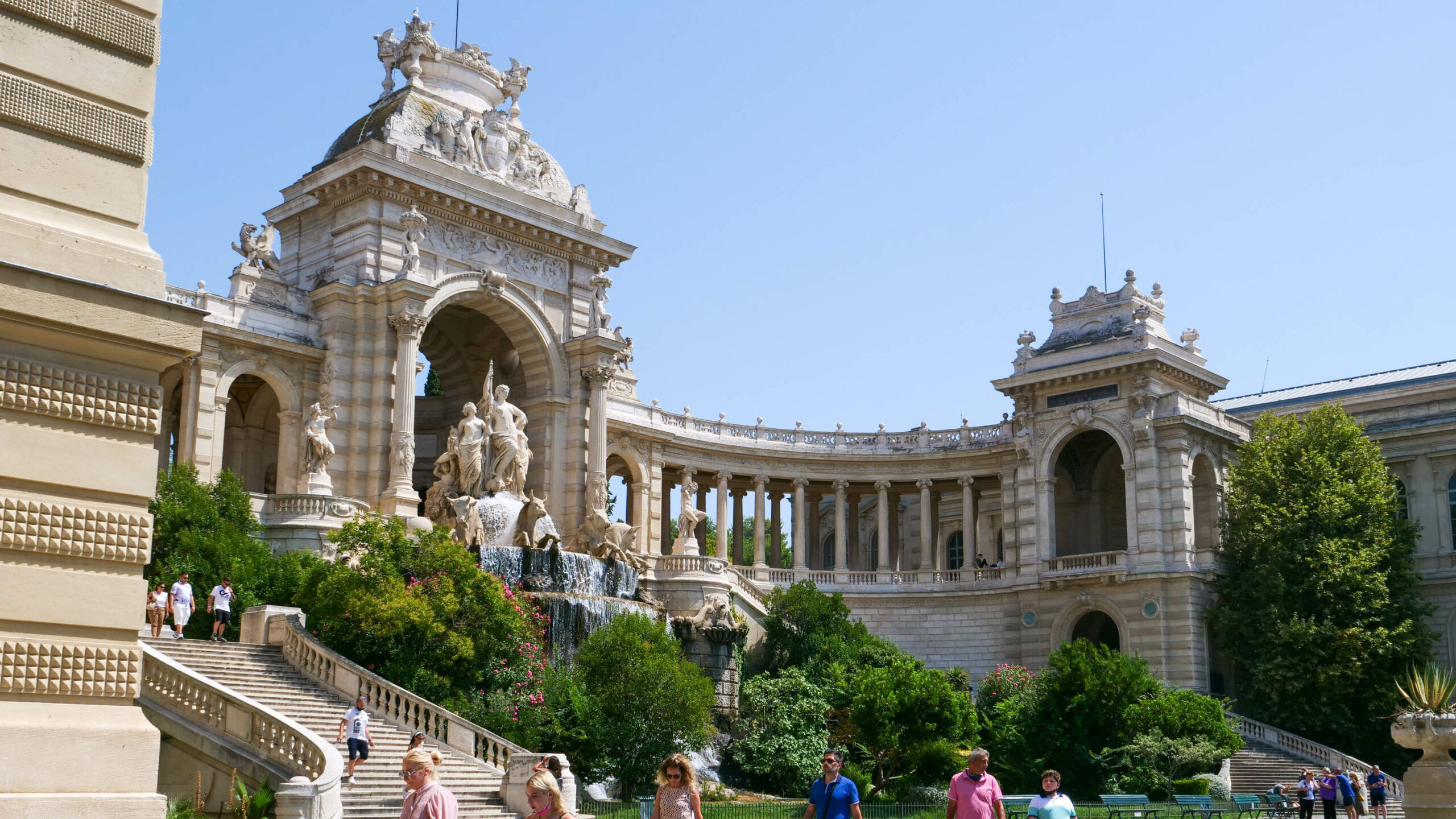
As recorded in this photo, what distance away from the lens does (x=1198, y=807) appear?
118ft

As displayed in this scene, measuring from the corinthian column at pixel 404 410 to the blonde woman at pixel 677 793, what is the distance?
104 feet

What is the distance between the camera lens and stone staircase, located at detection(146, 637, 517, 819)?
23.9 meters

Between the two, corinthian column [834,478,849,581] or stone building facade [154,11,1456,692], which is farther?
corinthian column [834,478,849,581]

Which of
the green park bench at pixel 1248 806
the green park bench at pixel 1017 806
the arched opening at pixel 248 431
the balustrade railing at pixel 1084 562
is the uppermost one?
the arched opening at pixel 248 431

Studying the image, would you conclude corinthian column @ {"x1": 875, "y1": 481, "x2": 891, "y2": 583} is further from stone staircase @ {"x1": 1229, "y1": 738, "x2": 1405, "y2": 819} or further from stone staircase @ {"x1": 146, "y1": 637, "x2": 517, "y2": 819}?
stone staircase @ {"x1": 146, "y1": 637, "x2": 517, "y2": 819}

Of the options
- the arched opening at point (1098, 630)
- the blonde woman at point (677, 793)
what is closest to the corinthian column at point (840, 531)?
the arched opening at point (1098, 630)

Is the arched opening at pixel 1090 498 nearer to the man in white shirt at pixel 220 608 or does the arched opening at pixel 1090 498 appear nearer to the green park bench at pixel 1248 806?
the green park bench at pixel 1248 806

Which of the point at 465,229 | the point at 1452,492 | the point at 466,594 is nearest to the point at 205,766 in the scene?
the point at 466,594

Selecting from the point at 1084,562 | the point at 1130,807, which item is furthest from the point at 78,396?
the point at 1084,562

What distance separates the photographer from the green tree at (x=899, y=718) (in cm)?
3784

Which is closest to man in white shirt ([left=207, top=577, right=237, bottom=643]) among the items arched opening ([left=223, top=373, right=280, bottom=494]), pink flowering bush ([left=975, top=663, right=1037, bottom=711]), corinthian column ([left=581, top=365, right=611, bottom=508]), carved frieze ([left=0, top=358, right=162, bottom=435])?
arched opening ([left=223, top=373, right=280, bottom=494])

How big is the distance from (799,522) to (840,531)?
1753mm

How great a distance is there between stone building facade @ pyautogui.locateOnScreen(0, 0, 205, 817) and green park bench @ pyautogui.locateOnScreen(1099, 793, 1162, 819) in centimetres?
2437

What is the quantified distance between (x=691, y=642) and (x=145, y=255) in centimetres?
3033
